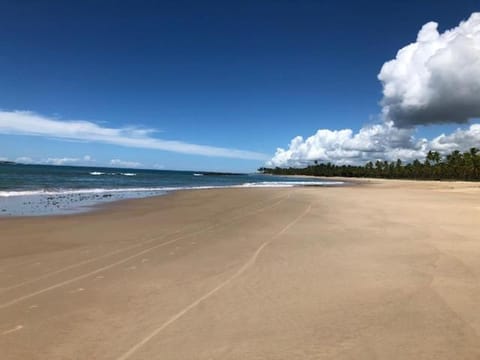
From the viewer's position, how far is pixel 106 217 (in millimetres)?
15023

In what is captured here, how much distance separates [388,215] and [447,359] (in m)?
13.5

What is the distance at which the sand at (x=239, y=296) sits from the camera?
3.83m

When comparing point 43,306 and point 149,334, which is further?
point 43,306

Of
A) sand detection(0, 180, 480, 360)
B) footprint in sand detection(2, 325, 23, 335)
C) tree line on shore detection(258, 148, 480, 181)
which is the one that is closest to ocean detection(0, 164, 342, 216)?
sand detection(0, 180, 480, 360)

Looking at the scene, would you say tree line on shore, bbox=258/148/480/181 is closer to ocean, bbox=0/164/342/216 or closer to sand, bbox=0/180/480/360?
ocean, bbox=0/164/342/216

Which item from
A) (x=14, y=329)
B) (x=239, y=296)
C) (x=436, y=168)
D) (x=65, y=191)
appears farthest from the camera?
(x=436, y=168)

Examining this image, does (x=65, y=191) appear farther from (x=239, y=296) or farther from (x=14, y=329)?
(x=239, y=296)

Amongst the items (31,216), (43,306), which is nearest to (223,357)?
(43,306)

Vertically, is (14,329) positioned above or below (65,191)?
below

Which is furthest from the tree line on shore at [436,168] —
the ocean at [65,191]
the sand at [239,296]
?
the sand at [239,296]

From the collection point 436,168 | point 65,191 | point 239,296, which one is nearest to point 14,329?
point 239,296

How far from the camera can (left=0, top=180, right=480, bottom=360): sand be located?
3.83m

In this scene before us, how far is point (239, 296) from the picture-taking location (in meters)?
5.38

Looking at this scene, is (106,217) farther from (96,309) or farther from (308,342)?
(308,342)
